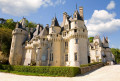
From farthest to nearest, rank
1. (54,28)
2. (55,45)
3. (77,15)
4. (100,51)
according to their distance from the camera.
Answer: (100,51) → (54,28) → (55,45) → (77,15)

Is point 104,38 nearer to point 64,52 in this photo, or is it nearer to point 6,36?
point 64,52

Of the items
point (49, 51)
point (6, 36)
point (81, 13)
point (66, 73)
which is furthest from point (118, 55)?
point (6, 36)

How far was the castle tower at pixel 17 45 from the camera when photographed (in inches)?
1451

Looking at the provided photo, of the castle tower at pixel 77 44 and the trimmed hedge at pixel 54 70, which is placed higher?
the castle tower at pixel 77 44

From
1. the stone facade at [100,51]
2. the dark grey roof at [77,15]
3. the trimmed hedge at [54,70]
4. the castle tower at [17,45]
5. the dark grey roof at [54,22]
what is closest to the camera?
the trimmed hedge at [54,70]

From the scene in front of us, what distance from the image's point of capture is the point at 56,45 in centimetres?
3191

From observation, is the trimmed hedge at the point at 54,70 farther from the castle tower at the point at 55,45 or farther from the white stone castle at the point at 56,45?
the castle tower at the point at 55,45

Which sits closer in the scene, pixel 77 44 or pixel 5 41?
pixel 77 44

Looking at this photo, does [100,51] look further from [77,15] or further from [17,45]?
[17,45]

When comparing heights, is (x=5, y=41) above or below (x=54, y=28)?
below

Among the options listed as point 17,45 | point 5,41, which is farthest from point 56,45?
point 5,41

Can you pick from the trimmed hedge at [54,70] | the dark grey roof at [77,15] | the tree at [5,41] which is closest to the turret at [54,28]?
the dark grey roof at [77,15]

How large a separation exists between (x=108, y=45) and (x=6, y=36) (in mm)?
45562

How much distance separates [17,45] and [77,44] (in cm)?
2275
